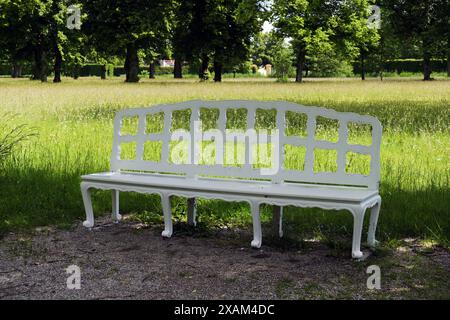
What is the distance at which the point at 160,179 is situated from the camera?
232 inches

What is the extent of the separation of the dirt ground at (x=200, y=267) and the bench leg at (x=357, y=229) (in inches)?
2.9

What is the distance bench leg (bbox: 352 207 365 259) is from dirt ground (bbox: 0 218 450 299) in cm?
7

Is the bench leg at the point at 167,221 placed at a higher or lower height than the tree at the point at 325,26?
lower

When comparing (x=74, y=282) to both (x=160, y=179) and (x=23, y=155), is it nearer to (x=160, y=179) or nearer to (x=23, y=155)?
(x=160, y=179)

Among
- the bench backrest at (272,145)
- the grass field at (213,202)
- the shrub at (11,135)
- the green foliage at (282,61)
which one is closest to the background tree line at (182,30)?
the green foliage at (282,61)

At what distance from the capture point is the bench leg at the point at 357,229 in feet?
15.8

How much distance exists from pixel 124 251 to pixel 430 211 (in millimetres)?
2821

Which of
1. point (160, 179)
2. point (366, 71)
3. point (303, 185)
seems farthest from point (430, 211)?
point (366, 71)

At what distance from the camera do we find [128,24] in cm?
4347

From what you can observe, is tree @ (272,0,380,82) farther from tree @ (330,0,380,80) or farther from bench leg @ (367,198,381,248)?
bench leg @ (367,198,381,248)

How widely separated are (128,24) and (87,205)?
38801mm

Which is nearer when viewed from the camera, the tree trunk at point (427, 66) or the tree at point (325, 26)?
the tree at point (325, 26)

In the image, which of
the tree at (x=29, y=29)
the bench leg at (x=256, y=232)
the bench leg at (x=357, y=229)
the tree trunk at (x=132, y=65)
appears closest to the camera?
the bench leg at (x=357, y=229)

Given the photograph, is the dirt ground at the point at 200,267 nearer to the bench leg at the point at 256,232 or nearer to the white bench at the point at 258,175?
the bench leg at the point at 256,232
